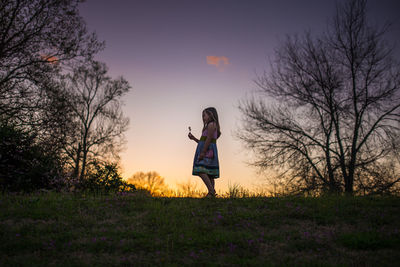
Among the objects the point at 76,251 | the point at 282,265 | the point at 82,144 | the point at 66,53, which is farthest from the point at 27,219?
the point at 82,144

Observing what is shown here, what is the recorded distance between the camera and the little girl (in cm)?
785

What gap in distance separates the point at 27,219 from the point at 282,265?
4.86 metres

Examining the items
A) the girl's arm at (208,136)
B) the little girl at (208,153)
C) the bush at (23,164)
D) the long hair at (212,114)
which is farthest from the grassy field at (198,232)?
the bush at (23,164)

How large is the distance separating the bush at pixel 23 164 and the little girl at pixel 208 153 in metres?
5.13

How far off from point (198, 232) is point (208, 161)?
289 centimetres

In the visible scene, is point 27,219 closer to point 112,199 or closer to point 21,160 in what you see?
point 112,199

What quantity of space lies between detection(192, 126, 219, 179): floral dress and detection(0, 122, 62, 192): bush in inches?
199

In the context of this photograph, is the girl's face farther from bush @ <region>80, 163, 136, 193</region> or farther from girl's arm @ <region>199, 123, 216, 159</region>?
bush @ <region>80, 163, 136, 193</region>

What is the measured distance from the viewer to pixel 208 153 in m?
7.98

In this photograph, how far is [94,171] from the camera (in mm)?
11477

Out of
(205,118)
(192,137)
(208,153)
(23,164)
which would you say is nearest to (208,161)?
(208,153)

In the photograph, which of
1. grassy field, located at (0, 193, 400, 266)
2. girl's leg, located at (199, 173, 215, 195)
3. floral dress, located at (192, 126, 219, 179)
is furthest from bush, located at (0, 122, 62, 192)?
girl's leg, located at (199, 173, 215, 195)

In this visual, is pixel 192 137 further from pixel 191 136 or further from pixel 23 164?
pixel 23 164

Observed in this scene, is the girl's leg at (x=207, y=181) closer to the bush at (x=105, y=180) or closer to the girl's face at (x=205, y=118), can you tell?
the girl's face at (x=205, y=118)
